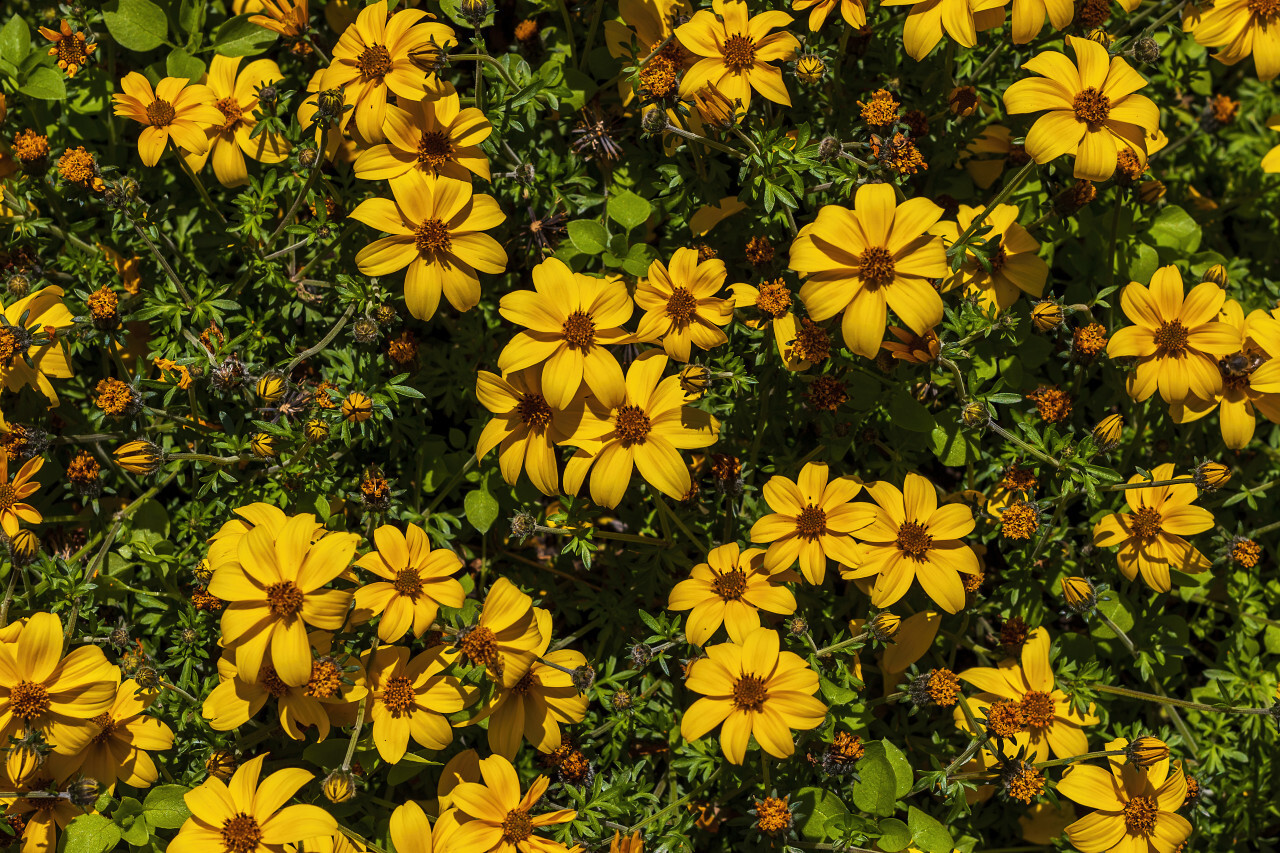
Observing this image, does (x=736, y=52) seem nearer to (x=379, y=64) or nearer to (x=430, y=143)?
(x=430, y=143)

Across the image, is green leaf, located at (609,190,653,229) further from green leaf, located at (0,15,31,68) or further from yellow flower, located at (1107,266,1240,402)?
green leaf, located at (0,15,31,68)

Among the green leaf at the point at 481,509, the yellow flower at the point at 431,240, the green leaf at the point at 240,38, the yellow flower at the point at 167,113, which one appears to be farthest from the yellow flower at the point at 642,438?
the green leaf at the point at 240,38

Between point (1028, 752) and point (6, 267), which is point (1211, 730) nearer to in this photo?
point (1028, 752)

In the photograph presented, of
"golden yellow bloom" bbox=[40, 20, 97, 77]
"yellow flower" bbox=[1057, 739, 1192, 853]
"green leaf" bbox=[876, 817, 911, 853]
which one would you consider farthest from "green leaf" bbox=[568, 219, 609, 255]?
"yellow flower" bbox=[1057, 739, 1192, 853]

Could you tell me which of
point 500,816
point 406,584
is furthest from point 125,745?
point 500,816

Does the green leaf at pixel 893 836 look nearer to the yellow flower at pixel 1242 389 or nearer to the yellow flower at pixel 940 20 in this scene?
the yellow flower at pixel 1242 389

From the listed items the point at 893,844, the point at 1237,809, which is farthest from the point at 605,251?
the point at 1237,809
